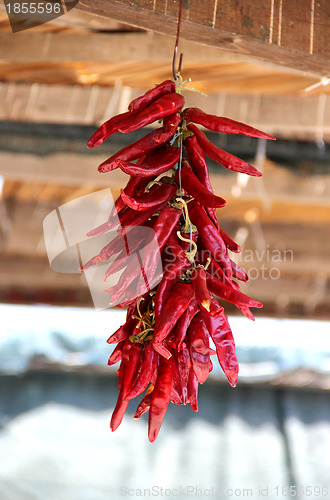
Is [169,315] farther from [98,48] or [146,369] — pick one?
[98,48]

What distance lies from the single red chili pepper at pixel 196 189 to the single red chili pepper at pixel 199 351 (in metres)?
0.25

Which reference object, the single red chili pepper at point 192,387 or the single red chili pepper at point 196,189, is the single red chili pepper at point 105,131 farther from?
the single red chili pepper at point 192,387

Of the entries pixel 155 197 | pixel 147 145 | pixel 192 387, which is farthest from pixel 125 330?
pixel 147 145

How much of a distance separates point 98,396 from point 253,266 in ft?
4.77

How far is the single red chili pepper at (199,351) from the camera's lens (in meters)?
0.97

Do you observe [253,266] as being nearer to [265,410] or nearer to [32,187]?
[265,410]

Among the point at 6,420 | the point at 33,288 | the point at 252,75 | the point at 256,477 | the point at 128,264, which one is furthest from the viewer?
the point at 33,288

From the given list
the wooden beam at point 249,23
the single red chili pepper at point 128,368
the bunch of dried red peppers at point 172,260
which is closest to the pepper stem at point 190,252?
the bunch of dried red peppers at point 172,260

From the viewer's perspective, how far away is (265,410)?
11.1 ft

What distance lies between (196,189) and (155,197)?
84 millimetres

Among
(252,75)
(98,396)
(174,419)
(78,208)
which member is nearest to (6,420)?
(98,396)

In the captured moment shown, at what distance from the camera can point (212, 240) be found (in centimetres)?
100

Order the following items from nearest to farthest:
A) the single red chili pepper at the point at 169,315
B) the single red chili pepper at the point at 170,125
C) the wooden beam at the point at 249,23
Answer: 1. the single red chili pepper at the point at 169,315
2. the single red chili pepper at the point at 170,125
3. the wooden beam at the point at 249,23

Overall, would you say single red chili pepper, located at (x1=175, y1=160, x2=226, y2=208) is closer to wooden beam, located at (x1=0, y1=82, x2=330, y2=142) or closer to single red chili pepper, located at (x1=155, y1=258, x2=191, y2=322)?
single red chili pepper, located at (x1=155, y1=258, x2=191, y2=322)
